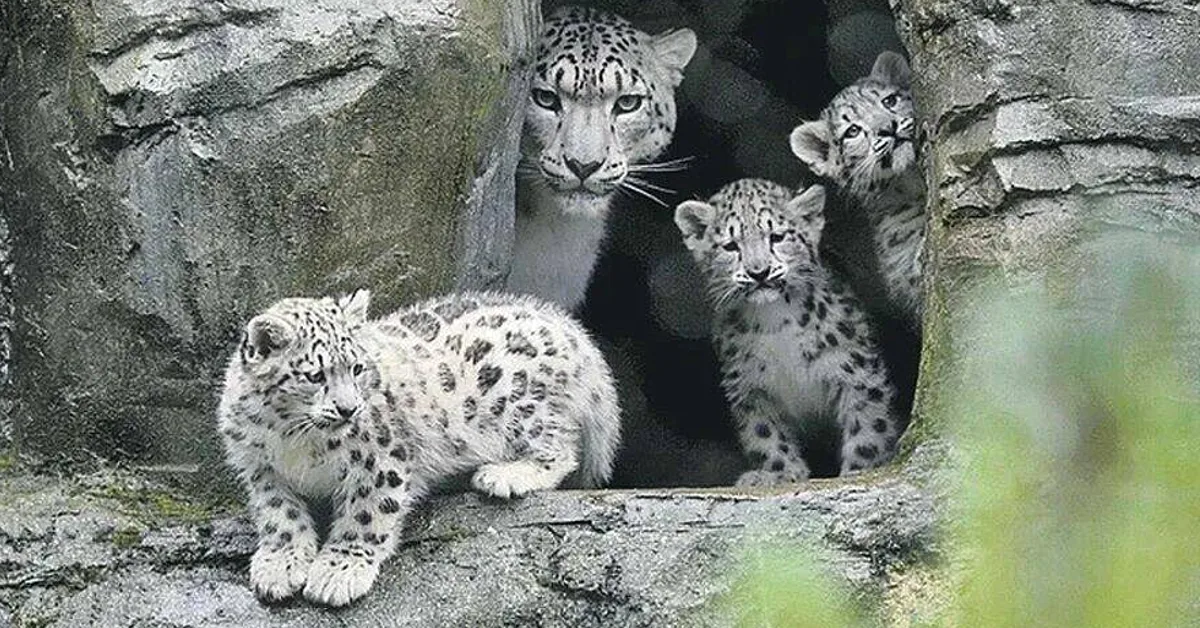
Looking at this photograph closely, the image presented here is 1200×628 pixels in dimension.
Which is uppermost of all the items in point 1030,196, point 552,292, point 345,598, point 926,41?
point 926,41

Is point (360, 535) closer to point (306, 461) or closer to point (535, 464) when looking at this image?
point (306, 461)

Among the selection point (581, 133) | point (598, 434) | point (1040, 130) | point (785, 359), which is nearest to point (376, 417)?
point (598, 434)

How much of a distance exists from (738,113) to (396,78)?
9.46ft

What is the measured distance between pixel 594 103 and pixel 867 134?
0.97 m

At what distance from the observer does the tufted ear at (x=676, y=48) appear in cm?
638

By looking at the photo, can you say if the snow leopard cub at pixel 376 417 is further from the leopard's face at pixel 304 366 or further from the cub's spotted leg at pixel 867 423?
the cub's spotted leg at pixel 867 423

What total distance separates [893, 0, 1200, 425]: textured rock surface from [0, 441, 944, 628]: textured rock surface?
0.43 m

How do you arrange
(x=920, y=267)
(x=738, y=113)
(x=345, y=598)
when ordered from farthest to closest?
(x=738, y=113) → (x=920, y=267) → (x=345, y=598)

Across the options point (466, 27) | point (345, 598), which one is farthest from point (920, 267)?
point (345, 598)

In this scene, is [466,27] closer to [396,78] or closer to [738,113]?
[396,78]

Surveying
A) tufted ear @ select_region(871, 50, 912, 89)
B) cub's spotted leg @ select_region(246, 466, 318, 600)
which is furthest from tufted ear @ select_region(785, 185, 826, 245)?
cub's spotted leg @ select_region(246, 466, 318, 600)

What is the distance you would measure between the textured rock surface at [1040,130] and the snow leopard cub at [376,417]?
1.11m

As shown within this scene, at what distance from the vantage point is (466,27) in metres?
4.89

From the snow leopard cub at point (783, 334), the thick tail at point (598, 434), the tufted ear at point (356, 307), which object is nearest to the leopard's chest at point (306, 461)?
the tufted ear at point (356, 307)
